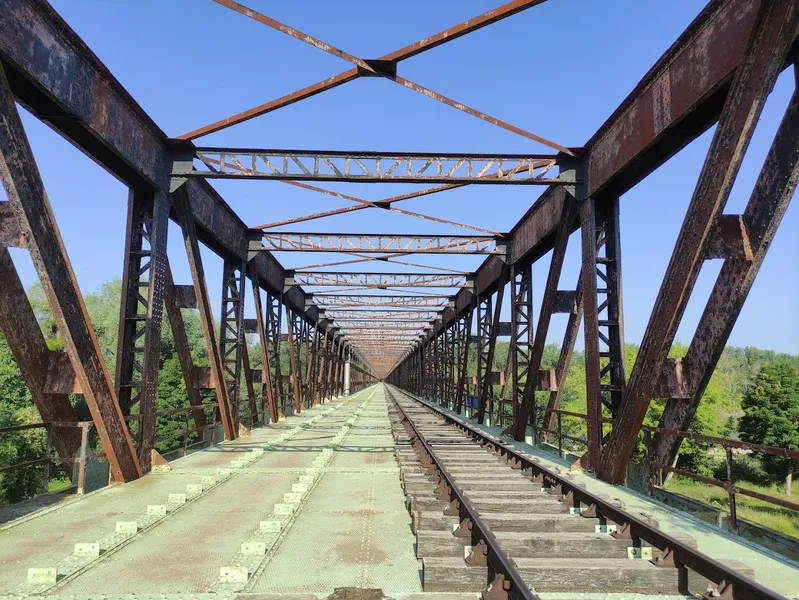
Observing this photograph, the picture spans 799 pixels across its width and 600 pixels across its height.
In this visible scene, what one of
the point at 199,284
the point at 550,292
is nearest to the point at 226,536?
the point at 199,284

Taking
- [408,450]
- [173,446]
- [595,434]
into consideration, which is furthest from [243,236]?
[173,446]

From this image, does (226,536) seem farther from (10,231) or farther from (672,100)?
(672,100)

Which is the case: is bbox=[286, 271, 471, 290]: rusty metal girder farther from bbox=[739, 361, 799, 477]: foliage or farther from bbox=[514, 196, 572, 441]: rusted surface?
bbox=[739, 361, 799, 477]: foliage

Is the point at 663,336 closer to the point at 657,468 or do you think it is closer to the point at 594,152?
the point at 657,468

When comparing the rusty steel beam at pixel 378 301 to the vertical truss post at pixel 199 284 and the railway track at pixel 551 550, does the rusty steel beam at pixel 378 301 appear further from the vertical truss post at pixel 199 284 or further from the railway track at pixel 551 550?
the railway track at pixel 551 550

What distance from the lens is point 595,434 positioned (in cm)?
941

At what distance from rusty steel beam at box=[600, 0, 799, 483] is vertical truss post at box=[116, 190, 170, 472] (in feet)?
24.8

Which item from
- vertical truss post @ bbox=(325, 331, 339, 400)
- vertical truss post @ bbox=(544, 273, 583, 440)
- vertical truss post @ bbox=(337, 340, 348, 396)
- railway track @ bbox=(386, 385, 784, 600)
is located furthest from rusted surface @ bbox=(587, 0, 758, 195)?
vertical truss post @ bbox=(337, 340, 348, 396)

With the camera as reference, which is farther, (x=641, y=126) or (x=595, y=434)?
(x=595, y=434)

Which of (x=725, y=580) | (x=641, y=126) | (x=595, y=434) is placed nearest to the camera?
(x=725, y=580)

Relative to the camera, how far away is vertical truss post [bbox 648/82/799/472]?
18.1 feet

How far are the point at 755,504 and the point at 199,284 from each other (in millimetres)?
44579

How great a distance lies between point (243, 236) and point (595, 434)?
37.3 feet

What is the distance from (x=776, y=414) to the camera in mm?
46562
